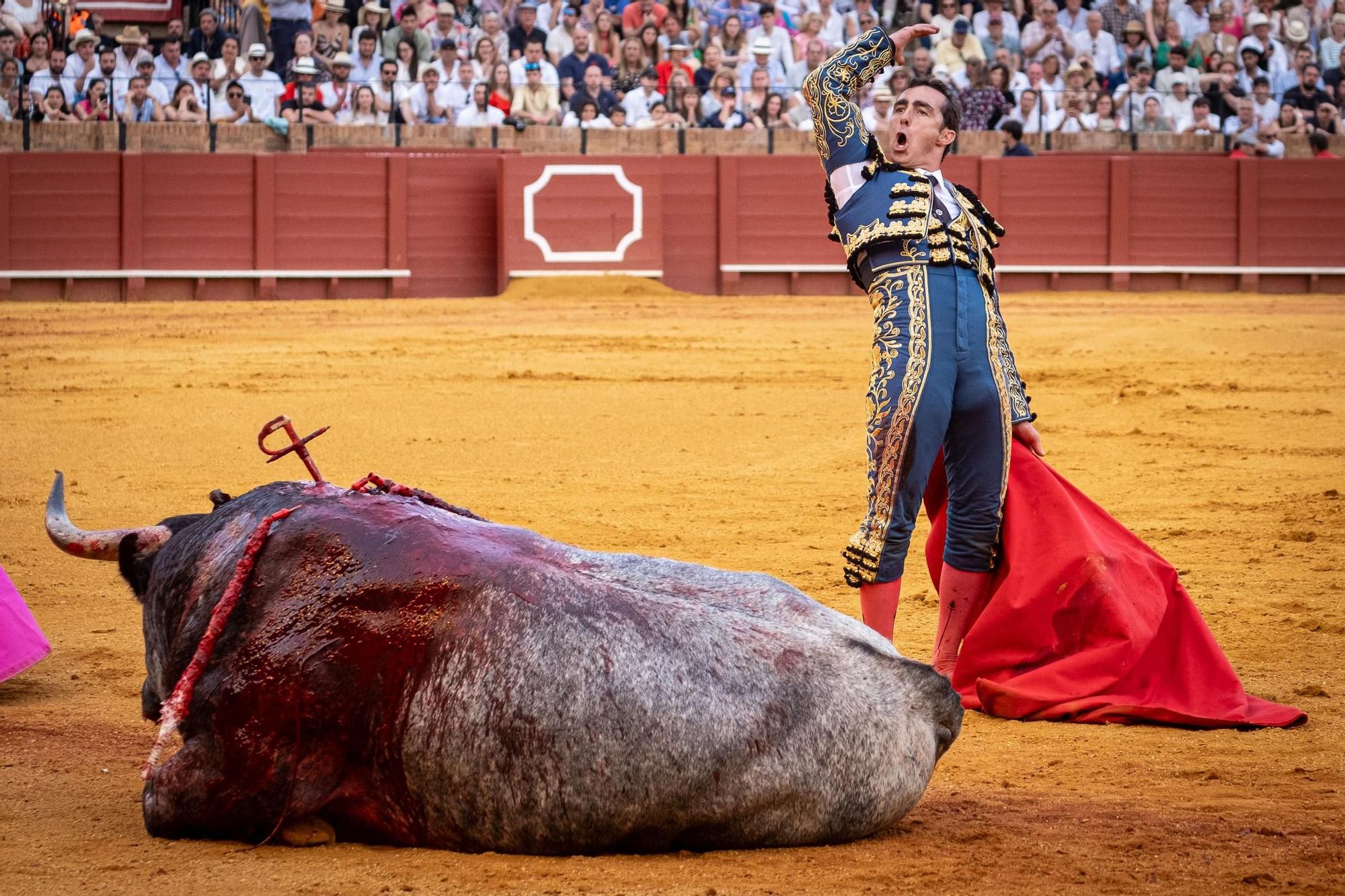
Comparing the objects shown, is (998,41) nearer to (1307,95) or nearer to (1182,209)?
(1182,209)

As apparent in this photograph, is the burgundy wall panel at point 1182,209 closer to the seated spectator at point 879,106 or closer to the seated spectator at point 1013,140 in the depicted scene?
the seated spectator at point 1013,140

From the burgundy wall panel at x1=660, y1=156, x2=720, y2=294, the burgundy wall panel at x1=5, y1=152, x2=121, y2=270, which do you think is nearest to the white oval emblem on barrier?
the burgundy wall panel at x1=660, y1=156, x2=720, y2=294

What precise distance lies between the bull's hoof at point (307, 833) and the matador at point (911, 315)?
1.37 meters

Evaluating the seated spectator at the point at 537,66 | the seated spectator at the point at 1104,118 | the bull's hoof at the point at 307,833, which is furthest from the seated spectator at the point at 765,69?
the bull's hoof at the point at 307,833

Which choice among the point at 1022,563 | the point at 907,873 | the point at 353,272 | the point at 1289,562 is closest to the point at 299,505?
the point at 907,873

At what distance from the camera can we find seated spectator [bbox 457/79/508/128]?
13836 mm

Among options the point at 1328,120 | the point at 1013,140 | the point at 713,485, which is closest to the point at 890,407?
the point at 713,485

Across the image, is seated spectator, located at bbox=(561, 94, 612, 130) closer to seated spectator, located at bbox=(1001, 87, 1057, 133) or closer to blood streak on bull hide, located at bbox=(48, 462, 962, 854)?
seated spectator, located at bbox=(1001, 87, 1057, 133)

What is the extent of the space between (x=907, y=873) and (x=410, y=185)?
12.2 meters

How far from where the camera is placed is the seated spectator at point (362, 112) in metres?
13.5

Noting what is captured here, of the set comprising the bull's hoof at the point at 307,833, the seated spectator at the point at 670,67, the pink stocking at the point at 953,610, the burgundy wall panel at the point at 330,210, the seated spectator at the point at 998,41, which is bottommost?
the bull's hoof at the point at 307,833

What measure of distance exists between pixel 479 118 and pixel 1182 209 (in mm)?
6810

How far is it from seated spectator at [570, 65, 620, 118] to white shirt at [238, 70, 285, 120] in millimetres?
2577

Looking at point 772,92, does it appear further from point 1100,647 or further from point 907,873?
point 907,873
